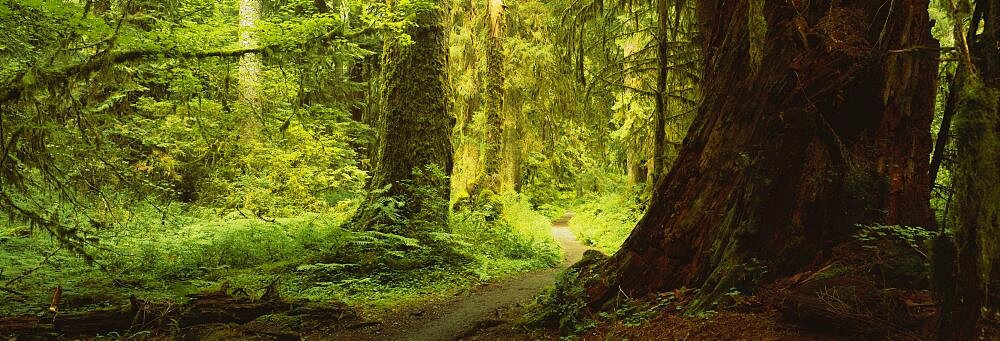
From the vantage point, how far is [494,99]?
1595 centimetres

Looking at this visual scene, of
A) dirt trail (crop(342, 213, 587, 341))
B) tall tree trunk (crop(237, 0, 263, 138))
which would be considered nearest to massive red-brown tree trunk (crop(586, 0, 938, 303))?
dirt trail (crop(342, 213, 587, 341))

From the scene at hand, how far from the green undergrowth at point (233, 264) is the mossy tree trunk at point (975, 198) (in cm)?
637

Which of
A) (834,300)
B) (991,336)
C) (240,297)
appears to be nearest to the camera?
(991,336)

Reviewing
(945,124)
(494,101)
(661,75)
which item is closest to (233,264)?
(661,75)

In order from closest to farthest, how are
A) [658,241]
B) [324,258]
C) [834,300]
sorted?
[834,300], [658,241], [324,258]

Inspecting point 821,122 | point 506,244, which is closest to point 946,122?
point 821,122

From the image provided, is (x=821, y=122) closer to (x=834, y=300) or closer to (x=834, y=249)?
(x=834, y=249)

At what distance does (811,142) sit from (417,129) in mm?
6984

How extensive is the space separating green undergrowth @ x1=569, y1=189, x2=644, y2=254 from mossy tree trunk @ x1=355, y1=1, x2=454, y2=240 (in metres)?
5.76

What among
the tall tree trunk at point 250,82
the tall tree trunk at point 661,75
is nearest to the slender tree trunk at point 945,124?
the tall tree trunk at point 661,75

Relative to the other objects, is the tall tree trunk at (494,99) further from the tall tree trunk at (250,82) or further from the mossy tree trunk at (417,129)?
the tall tree trunk at (250,82)

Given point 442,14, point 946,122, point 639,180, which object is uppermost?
point 442,14

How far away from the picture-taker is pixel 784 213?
14.9 feet

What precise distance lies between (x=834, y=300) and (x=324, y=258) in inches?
289
